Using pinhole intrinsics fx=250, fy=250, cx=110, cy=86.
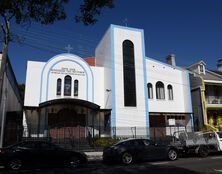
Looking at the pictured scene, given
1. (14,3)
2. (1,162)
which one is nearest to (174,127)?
(1,162)

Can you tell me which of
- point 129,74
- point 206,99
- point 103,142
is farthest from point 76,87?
point 206,99

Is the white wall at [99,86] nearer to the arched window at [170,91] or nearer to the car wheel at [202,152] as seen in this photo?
the arched window at [170,91]

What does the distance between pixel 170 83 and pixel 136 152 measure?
16.1 metres

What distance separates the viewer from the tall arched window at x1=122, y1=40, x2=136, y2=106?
24.8m

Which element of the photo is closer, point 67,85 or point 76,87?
point 67,85

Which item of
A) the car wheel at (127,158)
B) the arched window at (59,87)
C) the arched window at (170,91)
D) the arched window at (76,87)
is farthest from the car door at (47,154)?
the arched window at (170,91)

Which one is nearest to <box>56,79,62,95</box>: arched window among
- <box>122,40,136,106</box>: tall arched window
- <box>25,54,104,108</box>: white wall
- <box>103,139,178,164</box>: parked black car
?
<box>25,54,104,108</box>: white wall

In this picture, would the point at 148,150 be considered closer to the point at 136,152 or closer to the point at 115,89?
the point at 136,152

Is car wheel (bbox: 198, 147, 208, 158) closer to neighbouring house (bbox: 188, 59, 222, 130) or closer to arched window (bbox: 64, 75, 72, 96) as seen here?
neighbouring house (bbox: 188, 59, 222, 130)

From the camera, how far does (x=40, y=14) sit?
31.4 ft

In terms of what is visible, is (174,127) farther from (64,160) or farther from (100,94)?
(64,160)

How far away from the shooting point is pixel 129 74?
83.5ft

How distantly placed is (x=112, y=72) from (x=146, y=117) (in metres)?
5.57

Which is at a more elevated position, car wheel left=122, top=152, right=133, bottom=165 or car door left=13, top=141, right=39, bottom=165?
car door left=13, top=141, right=39, bottom=165
